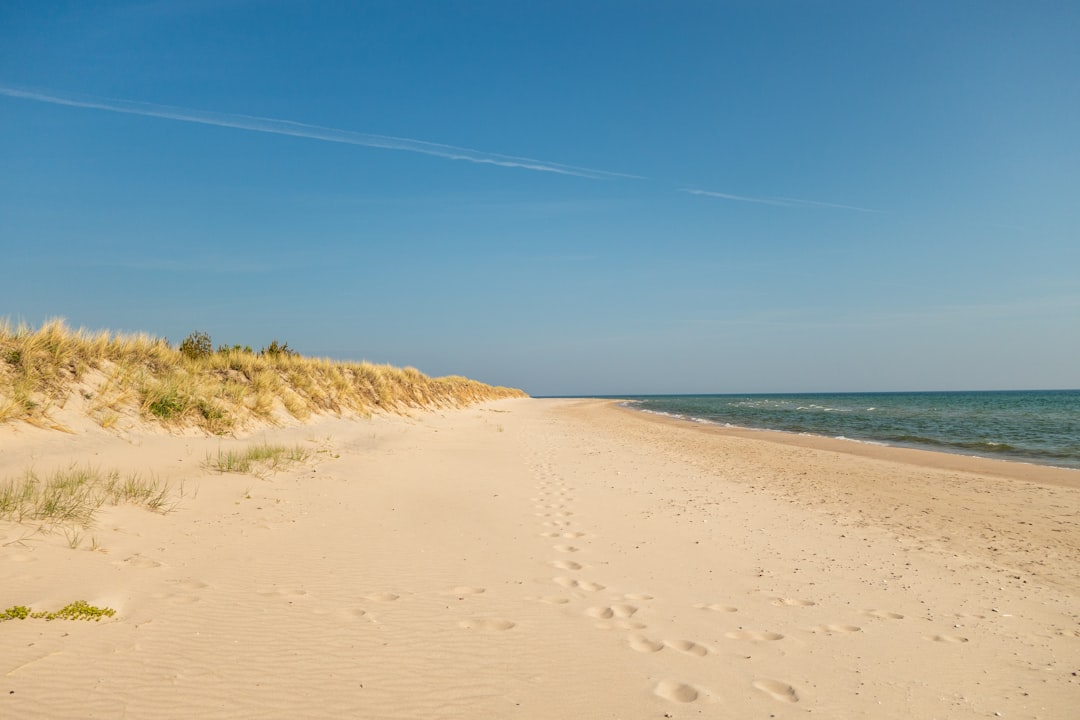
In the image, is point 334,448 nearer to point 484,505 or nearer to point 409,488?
point 409,488

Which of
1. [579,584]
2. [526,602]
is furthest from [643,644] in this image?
[579,584]

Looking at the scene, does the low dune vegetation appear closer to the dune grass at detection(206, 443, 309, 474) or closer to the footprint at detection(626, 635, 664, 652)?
the dune grass at detection(206, 443, 309, 474)

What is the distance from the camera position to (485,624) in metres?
4.08

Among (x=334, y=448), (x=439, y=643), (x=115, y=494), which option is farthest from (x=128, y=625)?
(x=334, y=448)

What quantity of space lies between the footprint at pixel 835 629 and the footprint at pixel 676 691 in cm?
142

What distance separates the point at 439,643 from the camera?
3709mm

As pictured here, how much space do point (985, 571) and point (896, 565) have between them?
33.6 inches

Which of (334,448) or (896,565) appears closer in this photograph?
(896,565)

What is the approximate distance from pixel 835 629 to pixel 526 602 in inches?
91.1

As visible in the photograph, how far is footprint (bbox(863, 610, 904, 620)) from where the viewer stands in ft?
14.6

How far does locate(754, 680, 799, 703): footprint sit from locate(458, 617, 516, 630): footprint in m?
1.68

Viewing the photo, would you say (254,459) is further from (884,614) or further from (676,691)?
(884,614)

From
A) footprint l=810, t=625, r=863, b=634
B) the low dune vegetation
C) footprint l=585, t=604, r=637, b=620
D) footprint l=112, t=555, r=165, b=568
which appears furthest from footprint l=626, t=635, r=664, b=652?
the low dune vegetation

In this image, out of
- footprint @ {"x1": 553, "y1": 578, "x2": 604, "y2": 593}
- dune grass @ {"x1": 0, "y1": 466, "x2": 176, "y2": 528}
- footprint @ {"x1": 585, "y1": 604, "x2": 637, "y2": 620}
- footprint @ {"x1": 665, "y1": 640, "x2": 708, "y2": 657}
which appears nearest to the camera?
footprint @ {"x1": 665, "y1": 640, "x2": 708, "y2": 657}
